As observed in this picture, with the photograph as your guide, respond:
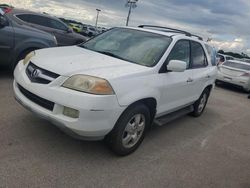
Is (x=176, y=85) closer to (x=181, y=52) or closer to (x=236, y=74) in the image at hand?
(x=181, y=52)

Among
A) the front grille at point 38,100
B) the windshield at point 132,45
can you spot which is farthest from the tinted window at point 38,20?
the front grille at point 38,100

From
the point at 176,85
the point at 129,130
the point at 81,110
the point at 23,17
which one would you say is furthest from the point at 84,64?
the point at 23,17

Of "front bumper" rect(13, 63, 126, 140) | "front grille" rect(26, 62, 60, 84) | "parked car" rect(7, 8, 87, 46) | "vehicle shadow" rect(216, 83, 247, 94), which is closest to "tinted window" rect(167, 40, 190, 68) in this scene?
"front bumper" rect(13, 63, 126, 140)

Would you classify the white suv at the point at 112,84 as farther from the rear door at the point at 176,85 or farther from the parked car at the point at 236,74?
the parked car at the point at 236,74

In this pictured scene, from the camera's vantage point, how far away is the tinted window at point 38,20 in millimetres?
11281

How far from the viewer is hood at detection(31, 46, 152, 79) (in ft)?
12.3

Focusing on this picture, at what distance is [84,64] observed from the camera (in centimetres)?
397

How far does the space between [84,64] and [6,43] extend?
3.59 meters

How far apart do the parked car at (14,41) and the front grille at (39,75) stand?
9.83ft

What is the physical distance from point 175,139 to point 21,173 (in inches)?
112

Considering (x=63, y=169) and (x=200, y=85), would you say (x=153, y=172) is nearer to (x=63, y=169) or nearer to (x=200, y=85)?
(x=63, y=169)

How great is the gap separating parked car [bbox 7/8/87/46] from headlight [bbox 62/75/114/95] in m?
7.21

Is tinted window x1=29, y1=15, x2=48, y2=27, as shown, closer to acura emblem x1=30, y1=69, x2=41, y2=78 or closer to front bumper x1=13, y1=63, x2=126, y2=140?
acura emblem x1=30, y1=69, x2=41, y2=78

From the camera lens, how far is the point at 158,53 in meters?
4.64
